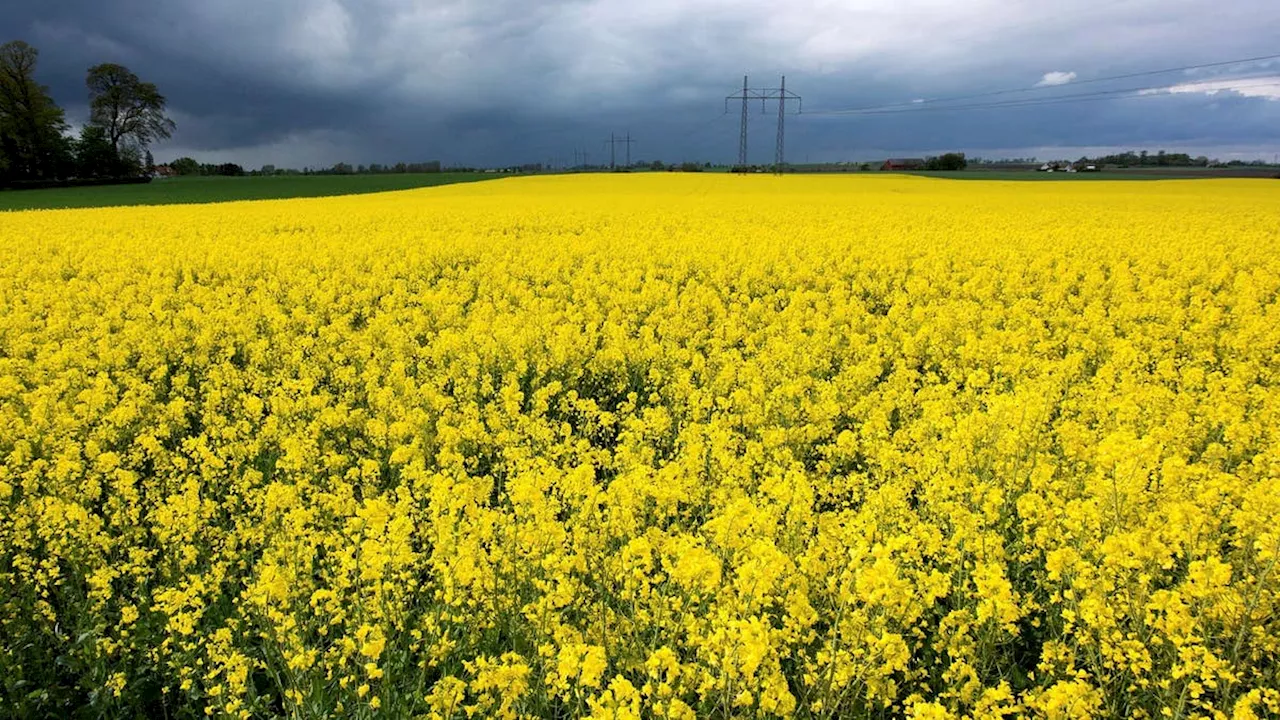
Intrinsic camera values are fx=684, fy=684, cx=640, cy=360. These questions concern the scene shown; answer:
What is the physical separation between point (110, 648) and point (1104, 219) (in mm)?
24267

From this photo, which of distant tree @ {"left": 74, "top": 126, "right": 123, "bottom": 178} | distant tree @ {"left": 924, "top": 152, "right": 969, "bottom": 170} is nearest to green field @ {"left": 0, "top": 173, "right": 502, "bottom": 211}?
distant tree @ {"left": 74, "top": 126, "right": 123, "bottom": 178}

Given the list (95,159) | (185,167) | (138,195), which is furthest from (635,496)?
(185,167)

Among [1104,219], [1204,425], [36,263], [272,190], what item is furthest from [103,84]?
[1204,425]

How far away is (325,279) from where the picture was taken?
36.7 feet

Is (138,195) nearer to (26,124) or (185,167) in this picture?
(26,124)

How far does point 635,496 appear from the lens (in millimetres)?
3988

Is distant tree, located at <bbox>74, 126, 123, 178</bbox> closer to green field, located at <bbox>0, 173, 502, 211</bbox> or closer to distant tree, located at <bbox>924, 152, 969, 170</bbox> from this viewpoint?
green field, located at <bbox>0, 173, 502, 211</bbox>

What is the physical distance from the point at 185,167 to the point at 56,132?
20.9 m

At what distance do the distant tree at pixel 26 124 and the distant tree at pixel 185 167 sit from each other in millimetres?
17316

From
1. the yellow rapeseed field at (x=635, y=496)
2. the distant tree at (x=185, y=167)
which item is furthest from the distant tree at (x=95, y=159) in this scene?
the yellow rapeseed field at (x=635, y=496)

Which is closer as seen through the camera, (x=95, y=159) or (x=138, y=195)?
(x=138, y=195)

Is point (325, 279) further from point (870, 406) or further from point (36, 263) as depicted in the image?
point (870, 406)

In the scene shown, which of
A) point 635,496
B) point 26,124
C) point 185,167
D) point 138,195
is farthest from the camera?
point 185,167

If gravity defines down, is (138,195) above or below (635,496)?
above
